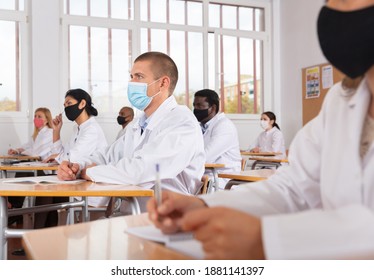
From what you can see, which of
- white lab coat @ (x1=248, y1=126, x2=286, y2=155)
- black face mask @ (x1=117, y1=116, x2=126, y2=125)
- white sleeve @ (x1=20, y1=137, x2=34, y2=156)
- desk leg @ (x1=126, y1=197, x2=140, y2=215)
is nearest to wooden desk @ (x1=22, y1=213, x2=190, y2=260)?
desk leg @ (x1=126, y1=197, x2=140, y2=215)

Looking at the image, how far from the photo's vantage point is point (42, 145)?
642 centimetres

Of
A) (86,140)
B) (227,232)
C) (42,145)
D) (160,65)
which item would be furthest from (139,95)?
(42,145)

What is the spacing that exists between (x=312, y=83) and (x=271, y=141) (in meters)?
1.36

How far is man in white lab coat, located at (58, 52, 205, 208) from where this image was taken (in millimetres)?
2332

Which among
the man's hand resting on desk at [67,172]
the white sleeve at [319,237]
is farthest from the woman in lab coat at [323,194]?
the man's hand resting on desk at [67,172]

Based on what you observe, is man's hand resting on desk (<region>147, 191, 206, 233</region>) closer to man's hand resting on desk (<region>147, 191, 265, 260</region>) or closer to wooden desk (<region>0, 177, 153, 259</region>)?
man's hand resting on desk (<region>147, 191, 265, 260</region>)

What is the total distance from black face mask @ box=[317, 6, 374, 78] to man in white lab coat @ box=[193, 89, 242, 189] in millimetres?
3234

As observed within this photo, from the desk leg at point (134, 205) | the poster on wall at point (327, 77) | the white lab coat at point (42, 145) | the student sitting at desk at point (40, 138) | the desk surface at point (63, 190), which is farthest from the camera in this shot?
the poster on wall at point (327, 77)

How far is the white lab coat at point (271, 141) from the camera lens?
7.93m

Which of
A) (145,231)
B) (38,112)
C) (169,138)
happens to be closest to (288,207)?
(145,231)

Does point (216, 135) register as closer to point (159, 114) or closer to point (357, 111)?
point (159, 114)

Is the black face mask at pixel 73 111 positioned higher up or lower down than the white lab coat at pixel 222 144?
higher up

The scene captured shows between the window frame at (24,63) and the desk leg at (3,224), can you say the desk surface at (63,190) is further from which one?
the window frame at (24,63)

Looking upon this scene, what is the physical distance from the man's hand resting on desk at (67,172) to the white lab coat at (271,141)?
5.81 m
